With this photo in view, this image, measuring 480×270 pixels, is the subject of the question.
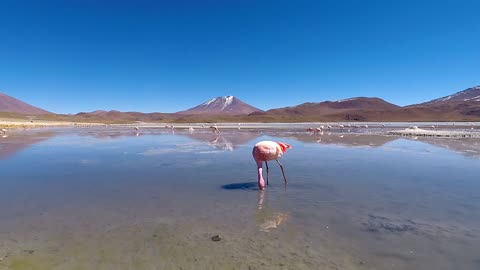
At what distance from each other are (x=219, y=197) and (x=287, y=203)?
6.01 ft

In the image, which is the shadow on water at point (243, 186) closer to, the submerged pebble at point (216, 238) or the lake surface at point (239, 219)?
the lake surface at point (239, 219)

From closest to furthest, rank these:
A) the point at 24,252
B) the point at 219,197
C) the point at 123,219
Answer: the point at 24,252
the point at 123,219
the point at 219,197

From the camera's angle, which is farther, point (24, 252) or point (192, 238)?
point (192, 238)

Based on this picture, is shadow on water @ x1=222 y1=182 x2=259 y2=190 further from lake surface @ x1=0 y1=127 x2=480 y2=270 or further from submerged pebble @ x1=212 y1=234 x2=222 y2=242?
submerged pebble @ x1=212 y1=234 x2=222 y2=242

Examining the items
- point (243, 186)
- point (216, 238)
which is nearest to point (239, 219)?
point (216, 238)

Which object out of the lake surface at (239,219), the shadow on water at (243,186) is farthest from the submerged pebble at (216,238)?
the shadow on water at (243,186)

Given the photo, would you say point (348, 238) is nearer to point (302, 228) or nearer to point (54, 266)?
point (302, 228)

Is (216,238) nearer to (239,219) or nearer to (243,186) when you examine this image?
(239,219)

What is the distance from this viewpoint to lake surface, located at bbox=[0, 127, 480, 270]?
481cm

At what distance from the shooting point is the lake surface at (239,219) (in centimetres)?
481

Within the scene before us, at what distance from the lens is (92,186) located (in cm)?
957

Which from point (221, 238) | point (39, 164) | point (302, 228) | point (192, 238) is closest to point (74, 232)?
point (192, 238)

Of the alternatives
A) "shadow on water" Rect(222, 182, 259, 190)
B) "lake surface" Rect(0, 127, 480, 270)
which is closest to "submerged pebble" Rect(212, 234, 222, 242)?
"lake surface" Rect(0, 127, 480, 270)

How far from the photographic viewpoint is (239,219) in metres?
6.57
